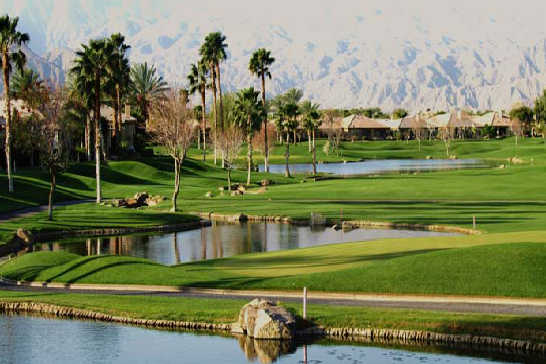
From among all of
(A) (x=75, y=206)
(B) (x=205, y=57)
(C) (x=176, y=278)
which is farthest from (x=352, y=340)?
(B) (x=205, y=57)

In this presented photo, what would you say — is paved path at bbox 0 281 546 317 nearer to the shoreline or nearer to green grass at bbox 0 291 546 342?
green grass at bbox 0 291 546 342

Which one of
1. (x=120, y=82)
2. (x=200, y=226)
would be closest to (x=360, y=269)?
(x=200, y=226)

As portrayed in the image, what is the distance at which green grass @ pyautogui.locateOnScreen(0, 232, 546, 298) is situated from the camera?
33.7 meters

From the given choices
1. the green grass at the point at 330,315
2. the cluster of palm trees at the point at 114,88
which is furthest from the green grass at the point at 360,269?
the cluster of palm trees at the point at 114,88

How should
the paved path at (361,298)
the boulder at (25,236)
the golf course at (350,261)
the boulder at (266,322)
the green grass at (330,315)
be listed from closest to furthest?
the green grass at (330,315) → the boulder at (266,322) → the paved path at (361,298) → the golf course at (350,261) → the boulder at (25,236)

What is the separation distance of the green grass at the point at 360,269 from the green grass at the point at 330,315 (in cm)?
295

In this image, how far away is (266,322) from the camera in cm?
2883

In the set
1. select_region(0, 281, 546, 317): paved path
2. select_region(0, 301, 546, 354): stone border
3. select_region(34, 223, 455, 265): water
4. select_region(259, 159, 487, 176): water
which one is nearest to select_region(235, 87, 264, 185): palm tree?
select_region(259, 159, 487, 176): water

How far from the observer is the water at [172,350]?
89.4 feet

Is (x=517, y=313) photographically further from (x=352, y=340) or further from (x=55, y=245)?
(x=55, y=245)

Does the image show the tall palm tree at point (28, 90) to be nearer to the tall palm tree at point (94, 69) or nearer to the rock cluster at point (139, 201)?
the tall palm tree at point (94, 69)

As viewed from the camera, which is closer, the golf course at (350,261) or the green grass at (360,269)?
the golf course at (350,261)

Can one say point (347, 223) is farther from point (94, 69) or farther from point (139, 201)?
point (94, 69)

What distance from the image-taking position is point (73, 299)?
35062mm
